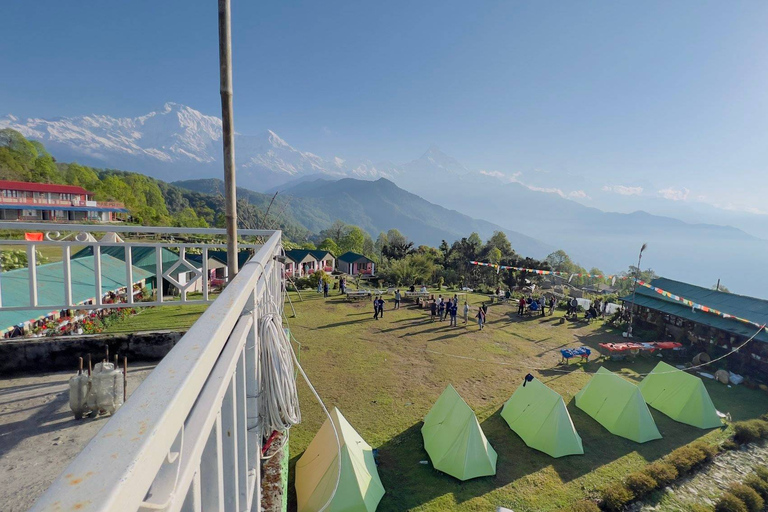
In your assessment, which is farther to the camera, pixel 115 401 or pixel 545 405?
pixel 545 405

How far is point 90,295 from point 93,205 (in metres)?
36.1

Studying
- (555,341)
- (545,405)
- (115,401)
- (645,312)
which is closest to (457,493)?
(545,405)

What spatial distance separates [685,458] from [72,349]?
12660 mm

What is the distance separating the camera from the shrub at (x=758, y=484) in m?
8.41

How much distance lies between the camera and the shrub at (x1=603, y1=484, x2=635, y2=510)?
301 inches

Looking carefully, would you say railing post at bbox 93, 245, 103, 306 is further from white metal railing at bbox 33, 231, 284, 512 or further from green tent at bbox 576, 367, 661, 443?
green tent at bbox 576, 367, 661, 443

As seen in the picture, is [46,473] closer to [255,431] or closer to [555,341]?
[255,431]

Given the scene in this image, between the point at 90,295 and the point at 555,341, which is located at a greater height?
the point at 90,295

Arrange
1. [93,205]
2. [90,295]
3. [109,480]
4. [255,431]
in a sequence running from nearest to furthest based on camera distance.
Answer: [109,480] → [255,431] → [90,295] → [93,205]

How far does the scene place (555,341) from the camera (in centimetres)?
1764

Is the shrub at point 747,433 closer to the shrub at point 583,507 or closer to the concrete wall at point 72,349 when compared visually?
the shrub at point 583,507

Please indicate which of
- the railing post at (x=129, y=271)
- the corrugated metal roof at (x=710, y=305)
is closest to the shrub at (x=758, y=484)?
the corrugated metal roof at (x=710, y=305)

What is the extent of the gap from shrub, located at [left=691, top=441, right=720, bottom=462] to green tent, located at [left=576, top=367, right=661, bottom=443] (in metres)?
0.85

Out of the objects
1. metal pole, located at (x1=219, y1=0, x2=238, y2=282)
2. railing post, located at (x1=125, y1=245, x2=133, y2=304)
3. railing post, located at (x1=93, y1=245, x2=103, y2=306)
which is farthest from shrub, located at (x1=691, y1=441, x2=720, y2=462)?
railing post, located at (x1=93, y1=245, x2=103, y2=306)
